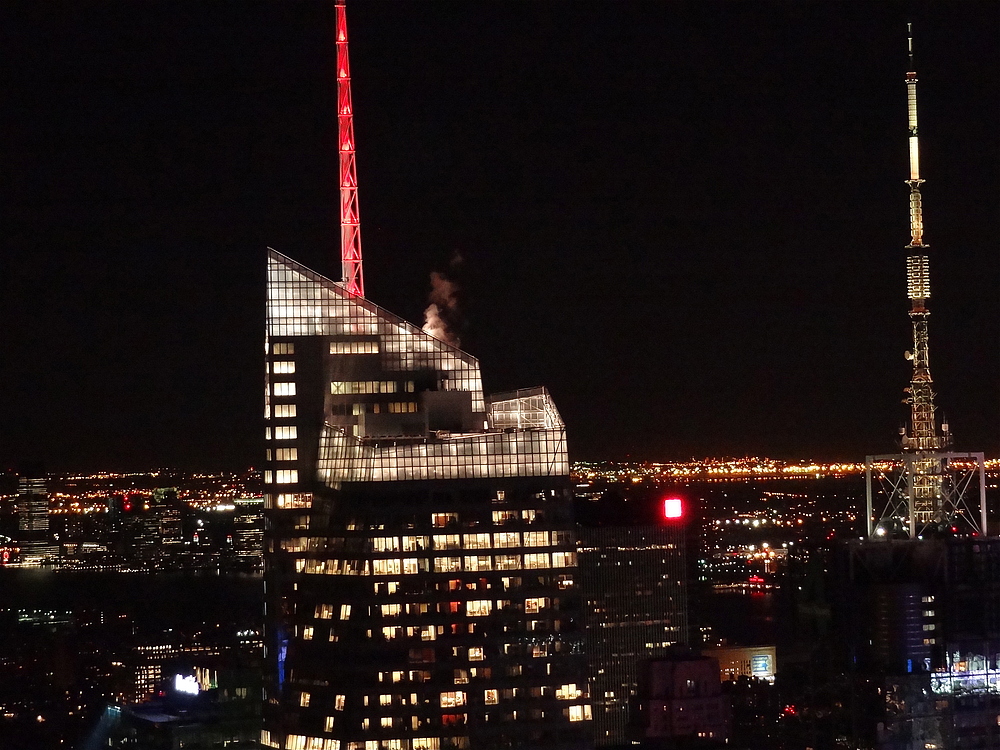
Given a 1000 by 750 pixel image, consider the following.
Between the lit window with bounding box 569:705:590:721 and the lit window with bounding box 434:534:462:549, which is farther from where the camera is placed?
the lit window with bounding box 569:705:590:721

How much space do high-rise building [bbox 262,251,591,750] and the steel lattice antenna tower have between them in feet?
138

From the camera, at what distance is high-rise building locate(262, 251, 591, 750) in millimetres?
81125

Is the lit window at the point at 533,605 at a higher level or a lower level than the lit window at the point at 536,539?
lower

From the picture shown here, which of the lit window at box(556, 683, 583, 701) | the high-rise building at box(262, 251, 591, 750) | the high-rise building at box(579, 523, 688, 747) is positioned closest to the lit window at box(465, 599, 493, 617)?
A: the high-rise building at box(262, 251, 591, 750)

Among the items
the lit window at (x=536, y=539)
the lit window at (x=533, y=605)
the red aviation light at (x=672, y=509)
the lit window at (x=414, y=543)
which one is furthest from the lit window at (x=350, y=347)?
the red aviation light at (x=672, y=509)

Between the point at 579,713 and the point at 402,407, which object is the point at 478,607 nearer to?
the point at 579,713

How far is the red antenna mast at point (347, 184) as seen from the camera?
88.4 metres

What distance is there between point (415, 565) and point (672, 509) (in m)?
62.0

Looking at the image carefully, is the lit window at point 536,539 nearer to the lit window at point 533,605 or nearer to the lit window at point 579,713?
the lit window at point 533,605

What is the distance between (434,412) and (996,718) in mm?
45606

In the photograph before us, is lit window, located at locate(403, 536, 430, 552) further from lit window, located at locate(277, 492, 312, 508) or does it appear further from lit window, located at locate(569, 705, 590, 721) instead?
lit window, located at locate(569, 705, 590, 721)

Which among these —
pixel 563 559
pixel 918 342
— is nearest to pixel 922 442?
pixel 918 342

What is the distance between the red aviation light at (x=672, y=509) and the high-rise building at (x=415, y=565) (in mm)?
53957

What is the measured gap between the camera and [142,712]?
12925cm
